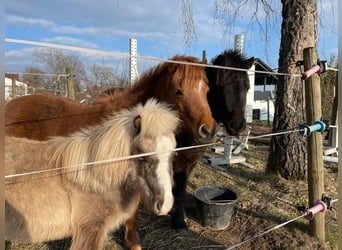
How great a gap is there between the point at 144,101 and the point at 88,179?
1.30 m

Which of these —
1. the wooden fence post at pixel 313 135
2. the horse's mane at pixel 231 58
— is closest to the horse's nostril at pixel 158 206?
the wooden fence post at pixel 313 135

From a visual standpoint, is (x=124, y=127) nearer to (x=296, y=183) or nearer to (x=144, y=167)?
(x=144, y=167)

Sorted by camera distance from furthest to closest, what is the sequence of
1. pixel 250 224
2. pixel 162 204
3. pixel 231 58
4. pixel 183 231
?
pixel 231 58 → pixel 250 224 → pixel 183 231 → pixel 162 204

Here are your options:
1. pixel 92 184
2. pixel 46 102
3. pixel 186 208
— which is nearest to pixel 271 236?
pixel 186 208

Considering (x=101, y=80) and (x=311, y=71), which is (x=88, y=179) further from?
(x=101, y=80)

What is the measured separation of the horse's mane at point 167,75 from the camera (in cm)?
299

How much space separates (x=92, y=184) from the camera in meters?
2.11

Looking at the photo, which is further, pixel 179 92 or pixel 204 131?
pixel 179 92

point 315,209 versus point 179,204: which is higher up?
point 315,209

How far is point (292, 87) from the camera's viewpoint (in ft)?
14.7

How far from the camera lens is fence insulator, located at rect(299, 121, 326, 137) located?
2.67m

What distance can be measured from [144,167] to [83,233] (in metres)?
0.62

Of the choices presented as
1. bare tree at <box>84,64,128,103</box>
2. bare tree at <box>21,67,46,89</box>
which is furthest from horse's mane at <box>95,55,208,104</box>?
bare tree at <box>21,67,46,89</box>

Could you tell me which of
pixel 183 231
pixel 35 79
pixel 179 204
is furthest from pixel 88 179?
pixel 35 79
